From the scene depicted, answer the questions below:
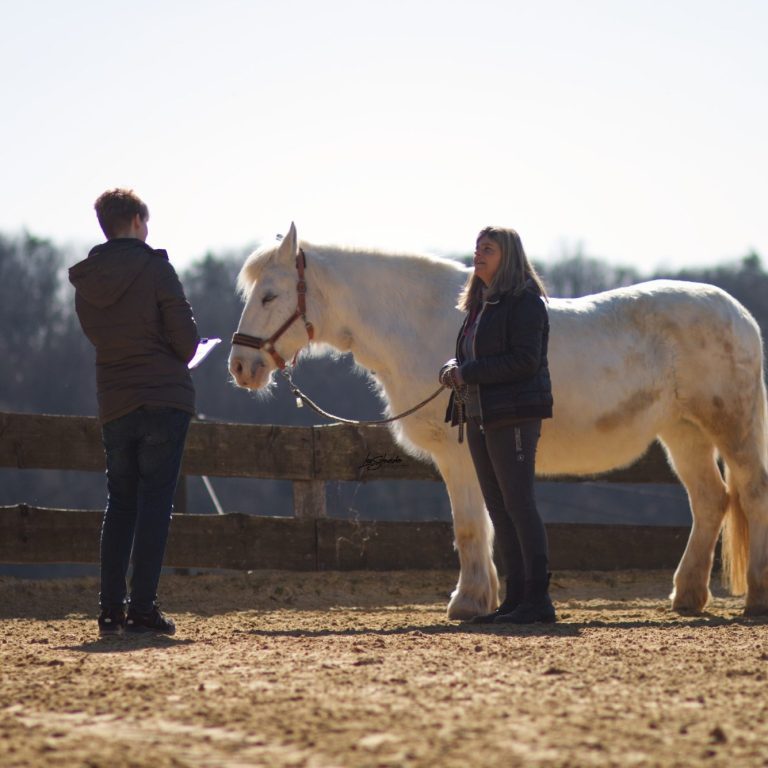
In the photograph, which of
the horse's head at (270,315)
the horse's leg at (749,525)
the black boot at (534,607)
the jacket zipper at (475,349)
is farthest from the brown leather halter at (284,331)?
the horse's leg at (749,525)

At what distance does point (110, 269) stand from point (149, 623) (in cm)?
151

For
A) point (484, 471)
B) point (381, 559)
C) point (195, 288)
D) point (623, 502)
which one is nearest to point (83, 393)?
point (195, 288)

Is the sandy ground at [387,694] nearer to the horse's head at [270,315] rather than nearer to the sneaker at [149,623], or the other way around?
the sneaker at [149,623]

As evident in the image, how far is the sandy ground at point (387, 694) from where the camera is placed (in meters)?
2.68

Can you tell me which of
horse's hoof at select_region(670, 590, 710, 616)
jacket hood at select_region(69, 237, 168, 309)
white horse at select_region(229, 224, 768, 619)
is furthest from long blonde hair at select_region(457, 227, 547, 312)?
horse's hoof at select_region(670, 590, 710, 616)

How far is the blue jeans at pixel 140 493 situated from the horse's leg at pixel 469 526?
5.26ft

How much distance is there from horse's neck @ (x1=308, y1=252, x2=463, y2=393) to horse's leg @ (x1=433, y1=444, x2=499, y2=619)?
0.53 m

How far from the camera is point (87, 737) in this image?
2.88 meters

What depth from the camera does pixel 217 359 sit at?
45.6 m

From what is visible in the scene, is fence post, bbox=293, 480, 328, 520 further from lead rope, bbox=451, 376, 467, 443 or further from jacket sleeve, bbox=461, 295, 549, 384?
jacket sleeve, bbox=461, 295, 549, 384

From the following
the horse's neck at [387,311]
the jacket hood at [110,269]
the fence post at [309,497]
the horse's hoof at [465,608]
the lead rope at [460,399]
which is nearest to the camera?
the jacket hood at [110,269]

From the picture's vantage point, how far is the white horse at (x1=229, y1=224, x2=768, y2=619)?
620 centimetres

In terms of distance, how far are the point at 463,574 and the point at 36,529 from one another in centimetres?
307

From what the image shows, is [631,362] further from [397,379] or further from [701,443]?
[397,379]
